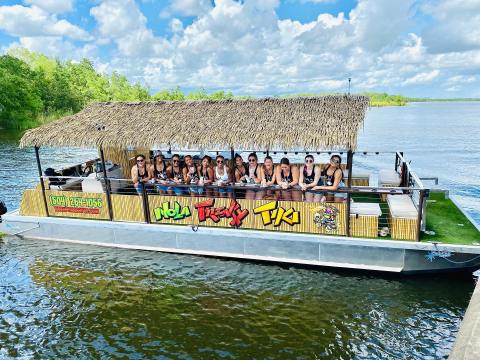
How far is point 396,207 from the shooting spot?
9102 mm

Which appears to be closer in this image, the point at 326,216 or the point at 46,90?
the point at 326,216

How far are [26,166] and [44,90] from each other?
40.3 m

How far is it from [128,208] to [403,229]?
6.79 m

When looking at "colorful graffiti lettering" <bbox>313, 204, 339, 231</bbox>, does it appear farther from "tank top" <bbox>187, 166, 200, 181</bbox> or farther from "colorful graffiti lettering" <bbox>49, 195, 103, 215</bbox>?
"colorful graffiti lettering" <bbox>49, 195, 103, 215</bbox>

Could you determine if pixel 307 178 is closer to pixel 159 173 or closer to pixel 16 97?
pixel 159 173

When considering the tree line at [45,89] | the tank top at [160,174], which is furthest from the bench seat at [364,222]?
the tree line at [45,89]

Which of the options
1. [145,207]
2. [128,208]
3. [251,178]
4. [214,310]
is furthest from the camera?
[128,208]

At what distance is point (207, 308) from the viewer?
27.2ft

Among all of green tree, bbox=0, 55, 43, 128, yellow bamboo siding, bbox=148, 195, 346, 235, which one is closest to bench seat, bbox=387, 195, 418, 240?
yellow bamboo siding, bbox=148, 195, 346, 235

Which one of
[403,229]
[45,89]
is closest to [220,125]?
[403,229]

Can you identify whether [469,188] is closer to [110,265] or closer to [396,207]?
[396,207]

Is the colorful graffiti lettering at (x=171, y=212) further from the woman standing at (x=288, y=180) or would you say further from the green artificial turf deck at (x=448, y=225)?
the green artificial turf deck at (x=448, y=225)

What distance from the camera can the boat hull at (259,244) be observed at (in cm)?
852

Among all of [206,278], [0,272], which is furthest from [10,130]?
[206,278]
